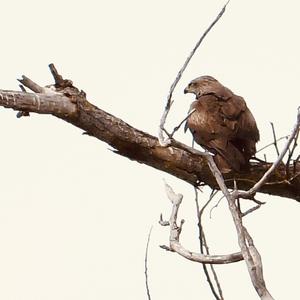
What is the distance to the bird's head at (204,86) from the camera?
17.7 ft

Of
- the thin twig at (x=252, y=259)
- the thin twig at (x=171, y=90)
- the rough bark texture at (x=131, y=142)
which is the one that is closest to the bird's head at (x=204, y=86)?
the rough bark texture at (x=131, y=142)

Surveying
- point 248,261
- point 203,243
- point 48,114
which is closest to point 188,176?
point 48,114

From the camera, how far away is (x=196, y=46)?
112 inches

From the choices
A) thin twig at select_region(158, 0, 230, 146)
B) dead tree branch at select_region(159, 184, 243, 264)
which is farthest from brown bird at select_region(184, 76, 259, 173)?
thin twig at select_region(158, 0, 230, 146)

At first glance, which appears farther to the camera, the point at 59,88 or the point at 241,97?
the point at 241,97

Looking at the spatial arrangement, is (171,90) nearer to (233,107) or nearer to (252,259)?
(252,259)

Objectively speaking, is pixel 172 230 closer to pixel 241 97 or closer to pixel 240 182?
pixel 240 182

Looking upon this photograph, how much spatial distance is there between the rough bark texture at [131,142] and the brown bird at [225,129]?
0.10 metres

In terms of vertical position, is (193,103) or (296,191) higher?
(193,103)

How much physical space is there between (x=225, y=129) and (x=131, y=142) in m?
0.79

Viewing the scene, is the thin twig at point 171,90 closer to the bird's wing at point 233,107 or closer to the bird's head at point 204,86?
the bird's wing at point 233,107

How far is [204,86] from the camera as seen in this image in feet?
18.5

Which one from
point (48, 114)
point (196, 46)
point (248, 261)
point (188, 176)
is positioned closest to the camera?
point (248, 261)

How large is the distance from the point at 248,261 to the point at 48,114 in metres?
1.79
